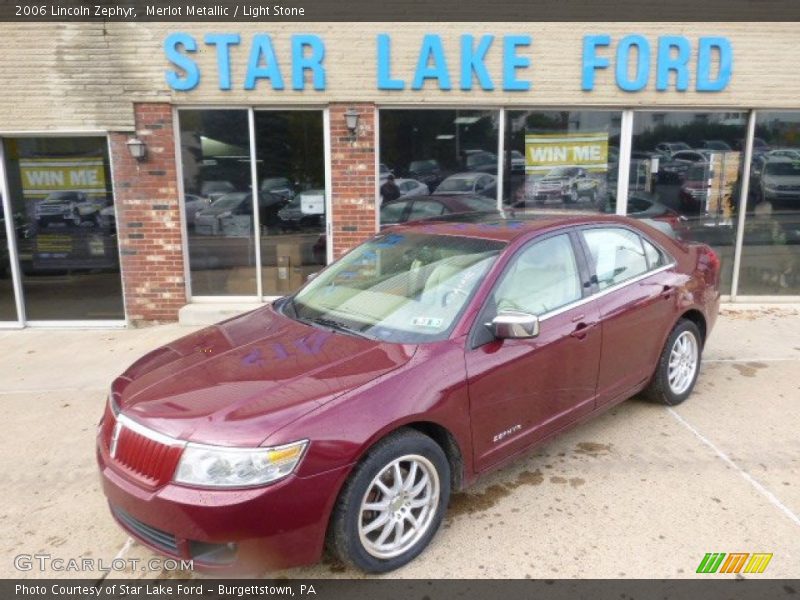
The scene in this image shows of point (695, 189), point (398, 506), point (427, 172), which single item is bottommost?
point (398, 506)

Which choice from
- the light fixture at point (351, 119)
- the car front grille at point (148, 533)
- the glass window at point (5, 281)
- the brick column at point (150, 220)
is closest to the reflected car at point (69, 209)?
the glass window at point (5, 281)

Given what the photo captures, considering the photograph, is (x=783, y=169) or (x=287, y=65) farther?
(x=783, y=169)

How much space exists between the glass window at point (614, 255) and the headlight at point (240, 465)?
7.71 ft

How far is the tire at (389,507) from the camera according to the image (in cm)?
261

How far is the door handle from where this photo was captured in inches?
140

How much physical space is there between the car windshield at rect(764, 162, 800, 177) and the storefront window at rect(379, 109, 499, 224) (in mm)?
3555

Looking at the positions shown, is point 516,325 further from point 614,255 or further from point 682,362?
point 682,362

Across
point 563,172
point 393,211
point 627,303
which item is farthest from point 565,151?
point 627,303

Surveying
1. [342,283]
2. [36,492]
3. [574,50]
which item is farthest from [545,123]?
[36,492]

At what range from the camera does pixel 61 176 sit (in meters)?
7.43

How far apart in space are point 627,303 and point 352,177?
426 centimetres
